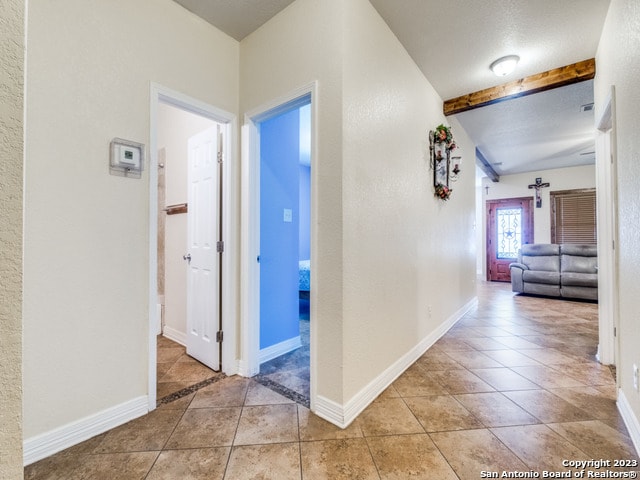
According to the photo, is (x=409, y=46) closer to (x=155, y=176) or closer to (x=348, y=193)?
(x=348, y=193)

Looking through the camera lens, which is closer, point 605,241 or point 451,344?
→ point 605,241

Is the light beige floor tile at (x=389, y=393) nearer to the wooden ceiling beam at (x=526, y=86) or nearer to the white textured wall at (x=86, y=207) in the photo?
the white textured wall at (x=86, y=207)

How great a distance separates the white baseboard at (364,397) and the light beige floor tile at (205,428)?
523 mm

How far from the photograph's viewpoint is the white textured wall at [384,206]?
1.78 meters

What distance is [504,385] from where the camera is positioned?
2131 millimetres

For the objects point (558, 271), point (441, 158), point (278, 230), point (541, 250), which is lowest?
point (558, 271)

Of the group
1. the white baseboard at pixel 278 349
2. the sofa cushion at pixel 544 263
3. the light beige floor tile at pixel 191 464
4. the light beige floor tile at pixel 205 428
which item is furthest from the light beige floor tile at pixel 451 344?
the sofa cushion at pixel 544 263

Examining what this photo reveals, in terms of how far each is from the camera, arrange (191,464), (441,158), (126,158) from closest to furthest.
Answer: (191,464) < (126,158) < (441,158)

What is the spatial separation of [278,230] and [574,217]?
23.6ft

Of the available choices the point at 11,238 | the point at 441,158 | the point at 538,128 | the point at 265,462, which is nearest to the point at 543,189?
the point at 538,128

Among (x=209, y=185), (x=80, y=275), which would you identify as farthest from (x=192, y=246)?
(x=80, y=275)

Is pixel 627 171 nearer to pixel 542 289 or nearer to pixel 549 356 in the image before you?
pixel 549 356

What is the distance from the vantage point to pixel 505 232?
7.45 m

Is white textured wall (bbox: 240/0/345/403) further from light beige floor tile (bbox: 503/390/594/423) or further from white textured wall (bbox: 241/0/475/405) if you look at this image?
light beige floor tile (bbox: 503/390/594/423)
